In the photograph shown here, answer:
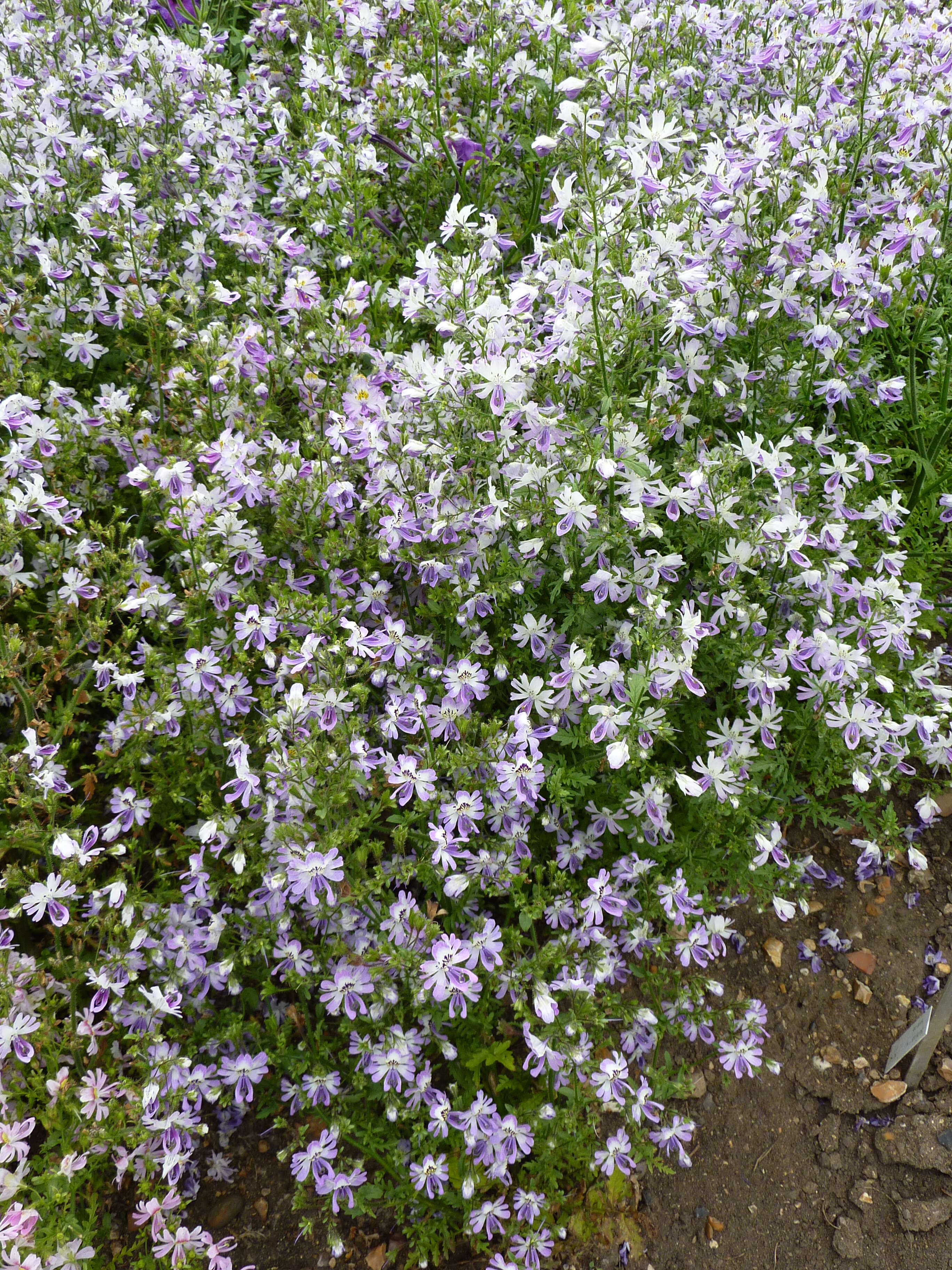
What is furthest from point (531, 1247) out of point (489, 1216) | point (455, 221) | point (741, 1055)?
point (455, 221)

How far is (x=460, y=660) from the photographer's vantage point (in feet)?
9.00

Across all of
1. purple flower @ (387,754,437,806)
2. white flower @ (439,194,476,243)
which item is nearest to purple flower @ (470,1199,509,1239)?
purple flower @ (387,754,437,806)

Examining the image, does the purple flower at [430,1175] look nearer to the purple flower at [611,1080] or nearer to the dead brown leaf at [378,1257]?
the dead brown leaf at [378,1257]

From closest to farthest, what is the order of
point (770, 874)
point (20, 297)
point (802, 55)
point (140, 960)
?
point (140, 960)
point (770, 874)
point (20, 297)
point (802, 55)

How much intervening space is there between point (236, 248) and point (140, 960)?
108 inches

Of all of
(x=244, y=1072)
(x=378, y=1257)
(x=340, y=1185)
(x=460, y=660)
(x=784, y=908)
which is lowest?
(x=378, y=1257)

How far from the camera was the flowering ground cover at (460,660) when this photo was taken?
2535mm

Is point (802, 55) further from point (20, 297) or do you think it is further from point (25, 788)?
point (25, 788)

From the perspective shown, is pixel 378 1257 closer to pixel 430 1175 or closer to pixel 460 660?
pixel 430 1175

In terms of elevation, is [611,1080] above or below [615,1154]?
above

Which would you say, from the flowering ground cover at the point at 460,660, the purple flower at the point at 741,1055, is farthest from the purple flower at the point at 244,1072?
the purple flower at the point at 741,1055

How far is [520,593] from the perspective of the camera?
2781mm

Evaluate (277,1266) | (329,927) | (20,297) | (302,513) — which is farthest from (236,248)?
(277,1266)

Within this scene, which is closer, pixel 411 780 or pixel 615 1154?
pixel 411 780
